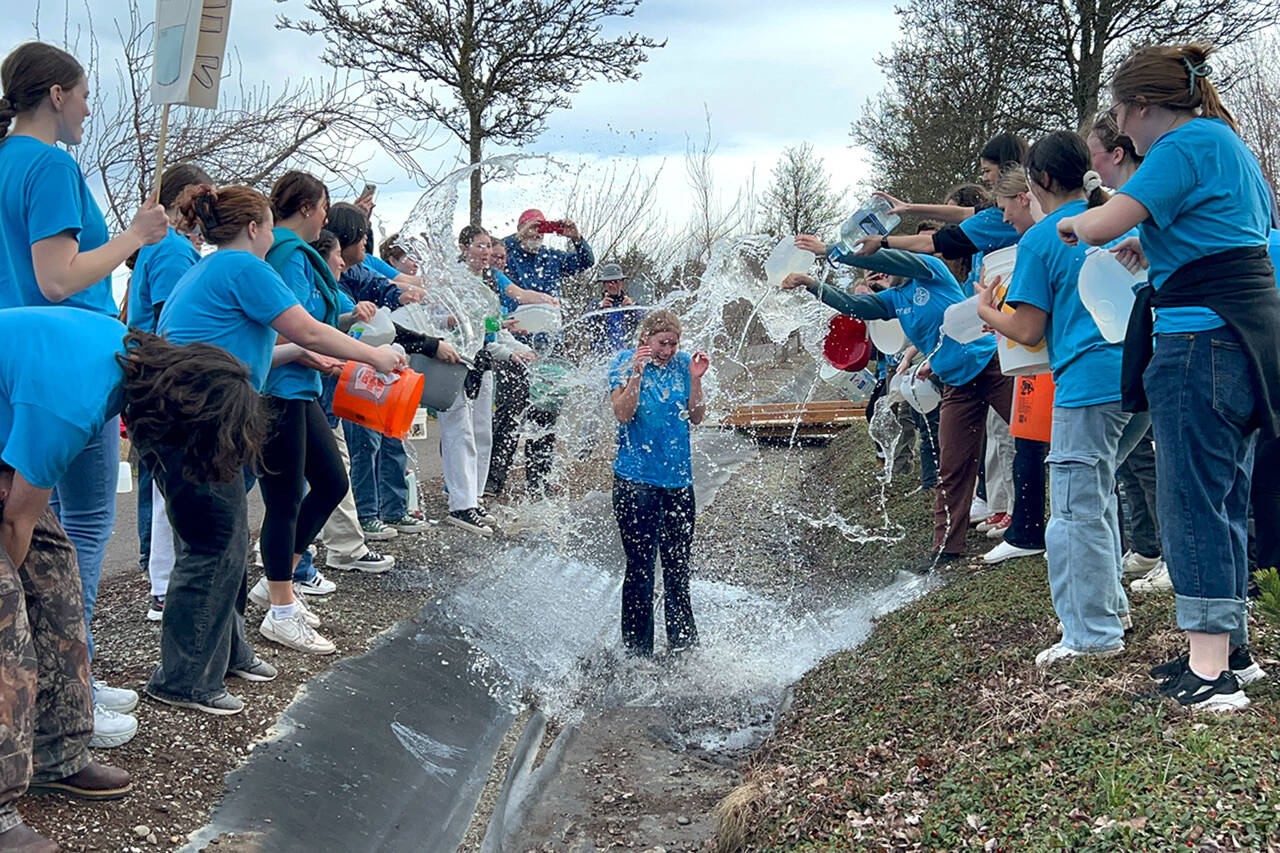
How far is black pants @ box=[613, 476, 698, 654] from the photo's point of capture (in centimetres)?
545

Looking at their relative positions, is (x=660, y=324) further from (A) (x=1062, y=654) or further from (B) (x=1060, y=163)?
(A) (x=1062, y=654)

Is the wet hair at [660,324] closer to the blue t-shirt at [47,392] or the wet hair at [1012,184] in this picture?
the wet hair at [1012,184]

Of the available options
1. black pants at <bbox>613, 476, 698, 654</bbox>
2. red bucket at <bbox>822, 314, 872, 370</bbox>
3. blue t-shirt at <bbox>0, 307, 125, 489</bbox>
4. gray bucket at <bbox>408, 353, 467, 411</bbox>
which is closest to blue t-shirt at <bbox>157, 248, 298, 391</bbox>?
blue t-shirt at <bbox>0, 307, 125, 489</bbox>

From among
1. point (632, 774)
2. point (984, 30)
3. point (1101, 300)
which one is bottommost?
point (632, 774)

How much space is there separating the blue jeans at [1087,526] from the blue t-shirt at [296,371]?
3232 mm

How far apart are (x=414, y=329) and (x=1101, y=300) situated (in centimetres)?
406

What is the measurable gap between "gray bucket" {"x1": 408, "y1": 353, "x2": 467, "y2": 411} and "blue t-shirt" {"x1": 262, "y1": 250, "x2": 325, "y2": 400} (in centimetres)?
149

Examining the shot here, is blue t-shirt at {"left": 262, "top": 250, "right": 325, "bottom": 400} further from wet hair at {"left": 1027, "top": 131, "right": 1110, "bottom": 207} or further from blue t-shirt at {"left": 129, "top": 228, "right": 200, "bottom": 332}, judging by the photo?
wet hair at {"left": 1027, "top": 131, "right": 1110, "bottom": 207}

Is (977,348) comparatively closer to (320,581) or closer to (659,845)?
(659,845)

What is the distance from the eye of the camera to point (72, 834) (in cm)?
300

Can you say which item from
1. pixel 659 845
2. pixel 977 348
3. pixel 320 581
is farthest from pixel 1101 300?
pixel 320 581

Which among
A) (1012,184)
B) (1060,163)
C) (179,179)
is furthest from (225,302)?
(1012,184)

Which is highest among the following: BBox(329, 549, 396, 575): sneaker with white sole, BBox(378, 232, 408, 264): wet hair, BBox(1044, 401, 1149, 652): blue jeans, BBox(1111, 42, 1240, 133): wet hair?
BBox(1111, 42, 1240, 133): wet hair

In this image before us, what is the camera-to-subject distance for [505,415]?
845 cm
